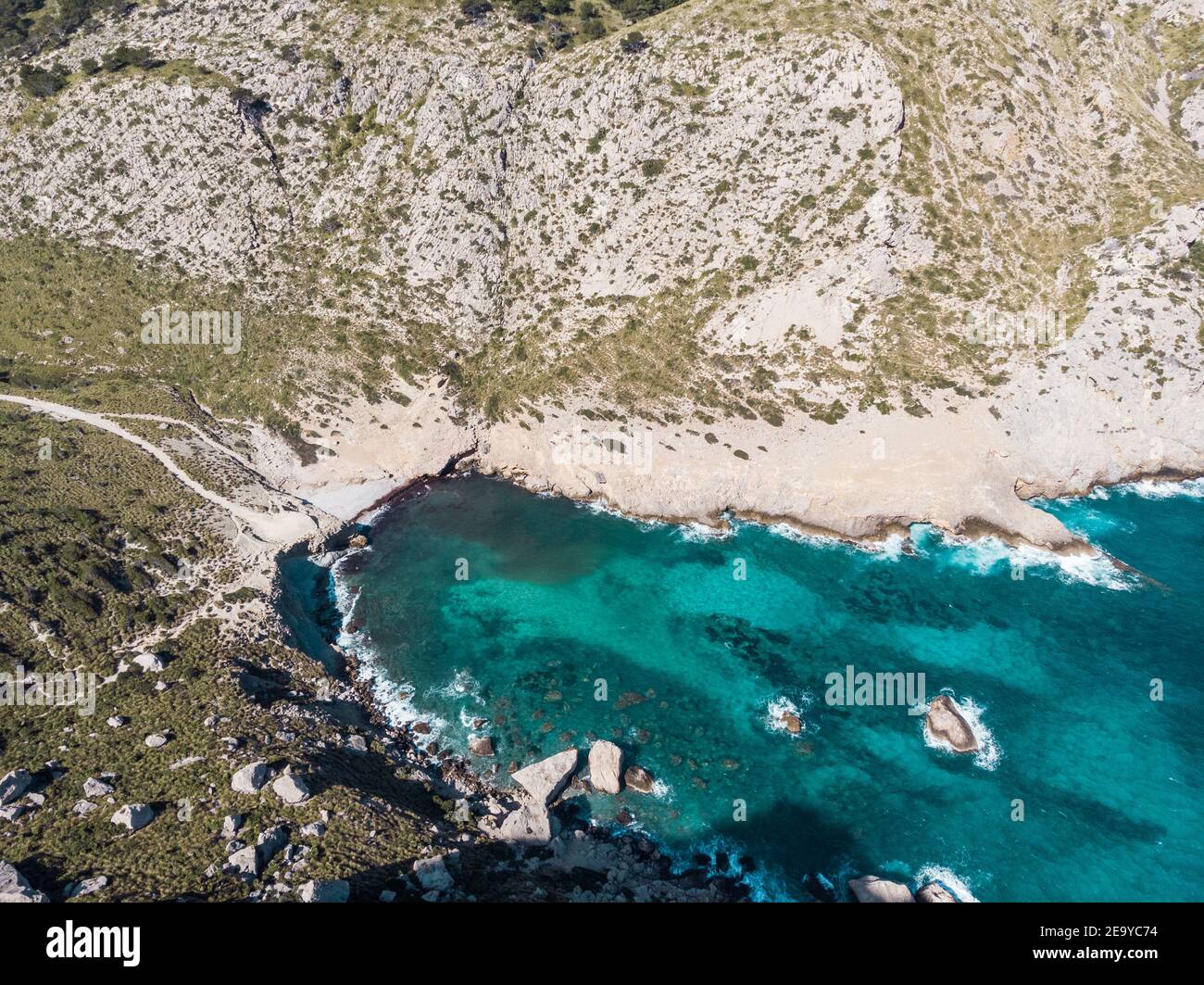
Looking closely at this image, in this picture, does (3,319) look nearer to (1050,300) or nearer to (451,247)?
(451,247)

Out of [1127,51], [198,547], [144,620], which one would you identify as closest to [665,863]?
[144,620]

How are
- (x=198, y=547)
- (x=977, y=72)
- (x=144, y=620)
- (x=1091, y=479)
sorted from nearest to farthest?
(x=144, y=620) → (x=198, y=547) → (x=1091, y=479) → (x=977, y=72)

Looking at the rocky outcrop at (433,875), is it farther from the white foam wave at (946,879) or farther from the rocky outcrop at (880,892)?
the white foam wave at (946,879)

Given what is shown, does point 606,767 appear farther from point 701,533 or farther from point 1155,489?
point 1155,489

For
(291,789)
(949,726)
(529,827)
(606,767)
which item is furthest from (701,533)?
(291,789)

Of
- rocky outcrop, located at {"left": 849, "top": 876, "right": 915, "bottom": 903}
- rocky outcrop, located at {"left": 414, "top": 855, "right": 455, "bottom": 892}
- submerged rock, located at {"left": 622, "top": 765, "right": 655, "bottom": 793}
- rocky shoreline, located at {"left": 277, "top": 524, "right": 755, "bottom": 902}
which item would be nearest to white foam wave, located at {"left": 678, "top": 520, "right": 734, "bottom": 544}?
submerged rock, located at {"left": 622, "top": 765, "right": 655, "bottom": 793}

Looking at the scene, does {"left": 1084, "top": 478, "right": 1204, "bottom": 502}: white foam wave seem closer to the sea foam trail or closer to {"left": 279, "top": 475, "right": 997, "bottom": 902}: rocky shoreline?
{"left": 279, "top": 475, "right": 997, "bottom": 902}: rocky shoreline
